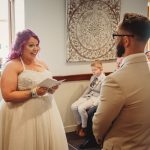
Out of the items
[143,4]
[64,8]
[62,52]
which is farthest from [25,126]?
[143,4]

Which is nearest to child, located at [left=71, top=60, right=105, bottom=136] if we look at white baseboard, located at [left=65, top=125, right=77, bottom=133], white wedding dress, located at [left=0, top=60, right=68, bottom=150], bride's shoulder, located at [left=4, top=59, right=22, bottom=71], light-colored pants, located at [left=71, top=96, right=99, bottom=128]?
light-colored pants, located at [left=71, top=96, right=99, bottom=128]

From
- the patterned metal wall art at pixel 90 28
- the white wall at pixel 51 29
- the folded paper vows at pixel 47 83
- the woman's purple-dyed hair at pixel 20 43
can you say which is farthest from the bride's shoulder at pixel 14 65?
the patterned metal wall art at pixel 90 28

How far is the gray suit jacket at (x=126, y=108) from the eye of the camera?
49.6 inches

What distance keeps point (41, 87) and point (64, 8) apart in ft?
6.35

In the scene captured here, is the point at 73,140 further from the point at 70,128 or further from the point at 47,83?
the point at 47,83

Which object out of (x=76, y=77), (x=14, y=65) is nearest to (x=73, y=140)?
(x=76, y=77)

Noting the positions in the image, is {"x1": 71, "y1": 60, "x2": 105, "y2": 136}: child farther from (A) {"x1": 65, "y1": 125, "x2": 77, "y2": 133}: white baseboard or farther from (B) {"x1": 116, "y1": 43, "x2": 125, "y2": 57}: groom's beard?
(B) {"x1": 116, "y1": 43, "x2": 125, "y2": 57}: groom's beard

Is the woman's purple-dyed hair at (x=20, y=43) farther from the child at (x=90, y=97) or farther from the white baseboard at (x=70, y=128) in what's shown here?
the white baseboard at (x=70, y=128)

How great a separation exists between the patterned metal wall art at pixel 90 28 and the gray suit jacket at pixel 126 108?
277 centimetres

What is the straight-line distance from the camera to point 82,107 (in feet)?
12.5

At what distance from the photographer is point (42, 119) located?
238cm

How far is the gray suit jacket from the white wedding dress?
108cm

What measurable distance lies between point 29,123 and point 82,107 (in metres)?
1.55

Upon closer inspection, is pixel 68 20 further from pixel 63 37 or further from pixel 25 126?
pixel 25 126
